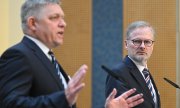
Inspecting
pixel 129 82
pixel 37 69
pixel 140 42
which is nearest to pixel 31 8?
pixel 37 69

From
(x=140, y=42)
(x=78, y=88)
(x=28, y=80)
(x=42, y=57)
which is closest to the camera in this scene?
(x=78, y=88)

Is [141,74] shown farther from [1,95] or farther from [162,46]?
[162,46]

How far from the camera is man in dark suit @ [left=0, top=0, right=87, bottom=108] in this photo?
1504mm

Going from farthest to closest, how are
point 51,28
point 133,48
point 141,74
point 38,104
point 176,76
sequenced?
1. point 176,76
2. point 133,48
3. point 141,74
4. point 51,28
5. point 38,104

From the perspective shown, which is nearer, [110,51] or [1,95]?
[1,95]

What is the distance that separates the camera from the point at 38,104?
1500mm

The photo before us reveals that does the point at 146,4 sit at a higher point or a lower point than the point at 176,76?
higher

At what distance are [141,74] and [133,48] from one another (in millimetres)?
259

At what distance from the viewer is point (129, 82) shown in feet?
8.12

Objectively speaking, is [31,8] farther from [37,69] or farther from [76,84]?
[76,84]

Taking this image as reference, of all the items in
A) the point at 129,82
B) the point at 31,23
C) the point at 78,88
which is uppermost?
the point at 31,23

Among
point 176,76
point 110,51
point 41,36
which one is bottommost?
point 176,76

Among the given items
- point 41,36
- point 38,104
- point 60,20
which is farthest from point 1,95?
point 60,20

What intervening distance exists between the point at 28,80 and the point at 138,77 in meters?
1.15
